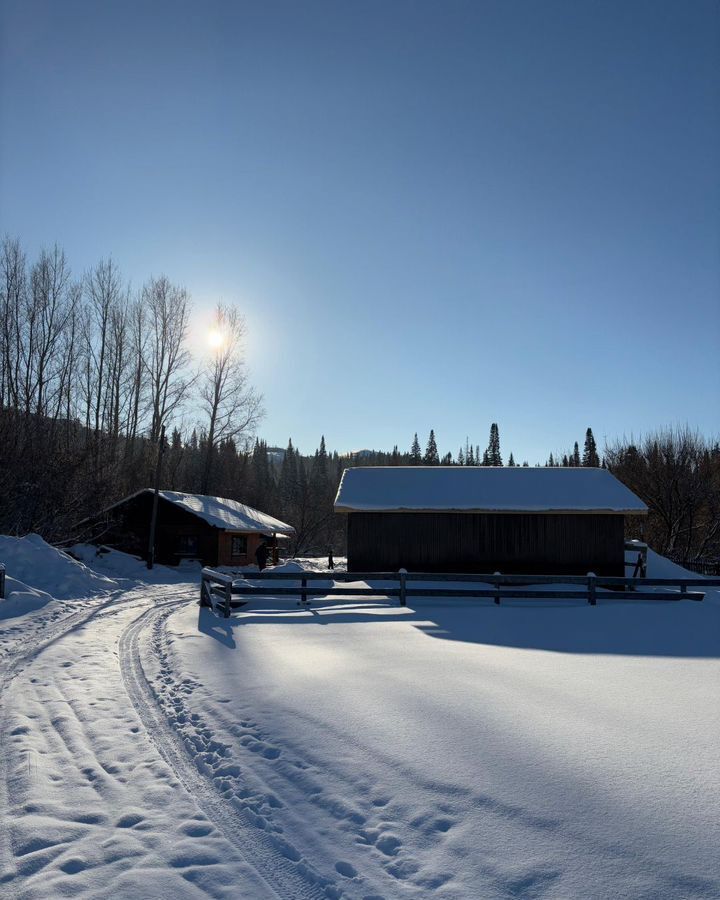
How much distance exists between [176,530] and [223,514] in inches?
105

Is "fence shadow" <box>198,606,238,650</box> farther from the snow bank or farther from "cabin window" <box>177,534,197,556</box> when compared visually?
"cabin window" <box>177,534,197,556</box>

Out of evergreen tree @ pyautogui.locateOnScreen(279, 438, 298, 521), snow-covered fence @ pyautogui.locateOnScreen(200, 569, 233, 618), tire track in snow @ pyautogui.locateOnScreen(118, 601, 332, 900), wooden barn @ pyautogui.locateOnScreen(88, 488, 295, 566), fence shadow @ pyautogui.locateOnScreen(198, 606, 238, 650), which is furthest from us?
evergreen tree @ pyautogui.locateOnScreen(279, 438, 298, 521)

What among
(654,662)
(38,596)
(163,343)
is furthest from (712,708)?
(163,343)

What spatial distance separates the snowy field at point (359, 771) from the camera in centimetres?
380

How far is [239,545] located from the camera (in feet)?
116

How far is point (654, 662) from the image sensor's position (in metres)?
9.45

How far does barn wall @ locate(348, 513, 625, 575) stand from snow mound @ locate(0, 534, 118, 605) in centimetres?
921

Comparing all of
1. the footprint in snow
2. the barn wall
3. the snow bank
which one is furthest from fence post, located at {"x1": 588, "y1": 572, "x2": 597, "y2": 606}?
the snow bank

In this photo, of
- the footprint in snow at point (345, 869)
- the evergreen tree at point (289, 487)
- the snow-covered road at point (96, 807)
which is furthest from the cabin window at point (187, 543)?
the evergreen tree at point (289, 487)

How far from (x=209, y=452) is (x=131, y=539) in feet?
38.5

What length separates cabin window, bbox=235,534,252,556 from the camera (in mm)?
34781

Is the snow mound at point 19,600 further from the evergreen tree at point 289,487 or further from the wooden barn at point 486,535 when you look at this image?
the evergreen tree at point 289,487

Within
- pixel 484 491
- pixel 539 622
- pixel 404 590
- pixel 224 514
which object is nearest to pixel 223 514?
pixel 224 514

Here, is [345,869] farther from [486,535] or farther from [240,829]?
[486,535]
